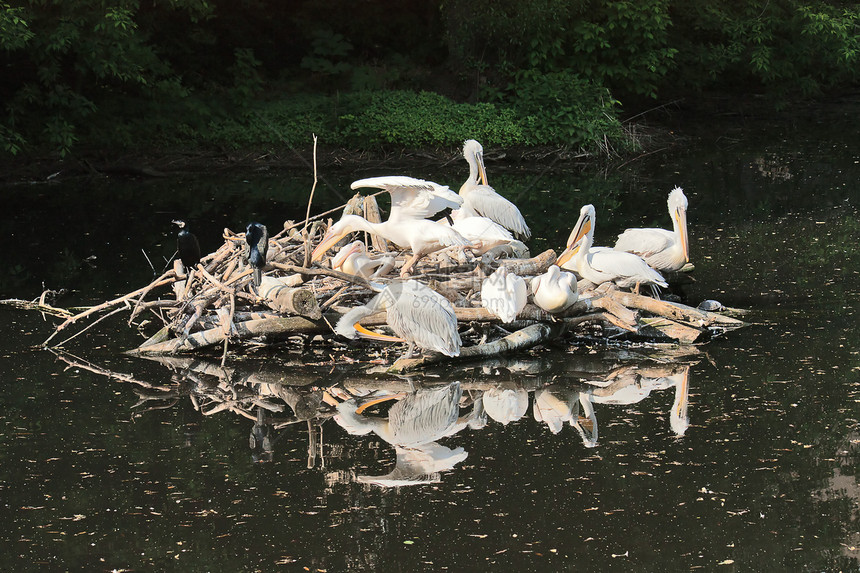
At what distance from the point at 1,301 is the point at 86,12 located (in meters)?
7.89

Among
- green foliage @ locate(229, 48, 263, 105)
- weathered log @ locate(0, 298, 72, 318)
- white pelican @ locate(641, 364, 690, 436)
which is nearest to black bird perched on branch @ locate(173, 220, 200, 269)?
weathered log @ locate(0, 298, 72, 318)

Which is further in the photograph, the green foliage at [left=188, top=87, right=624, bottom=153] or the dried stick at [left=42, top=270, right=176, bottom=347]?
the green foliage at [left=188, top=87, right=624, bottom=153]

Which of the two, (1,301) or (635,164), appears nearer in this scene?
(1,301)

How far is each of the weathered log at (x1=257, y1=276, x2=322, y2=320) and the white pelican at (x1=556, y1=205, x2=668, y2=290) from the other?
1.81 metres

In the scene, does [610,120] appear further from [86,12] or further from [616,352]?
[616,352]

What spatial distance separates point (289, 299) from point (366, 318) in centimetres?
47

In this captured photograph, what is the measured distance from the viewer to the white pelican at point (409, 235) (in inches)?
263

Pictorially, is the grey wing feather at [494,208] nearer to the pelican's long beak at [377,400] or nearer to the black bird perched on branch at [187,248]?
the black bird perched on branch at [187,248]

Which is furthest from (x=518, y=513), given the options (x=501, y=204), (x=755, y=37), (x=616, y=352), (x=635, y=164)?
(x=755, y=37)

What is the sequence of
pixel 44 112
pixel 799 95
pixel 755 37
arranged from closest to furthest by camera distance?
pixel 44 112 < pixel 755 37 < pixel 799 95

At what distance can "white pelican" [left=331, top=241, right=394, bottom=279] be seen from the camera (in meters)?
6.80

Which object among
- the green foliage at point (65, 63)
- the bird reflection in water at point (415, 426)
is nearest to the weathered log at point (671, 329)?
the bird reflection in water at point (415, 426)

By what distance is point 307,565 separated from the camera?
4039mm

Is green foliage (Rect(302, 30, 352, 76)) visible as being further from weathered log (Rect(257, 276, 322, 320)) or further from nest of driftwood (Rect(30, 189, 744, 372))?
weathered log (Rect(257, 276, 322, 320))
